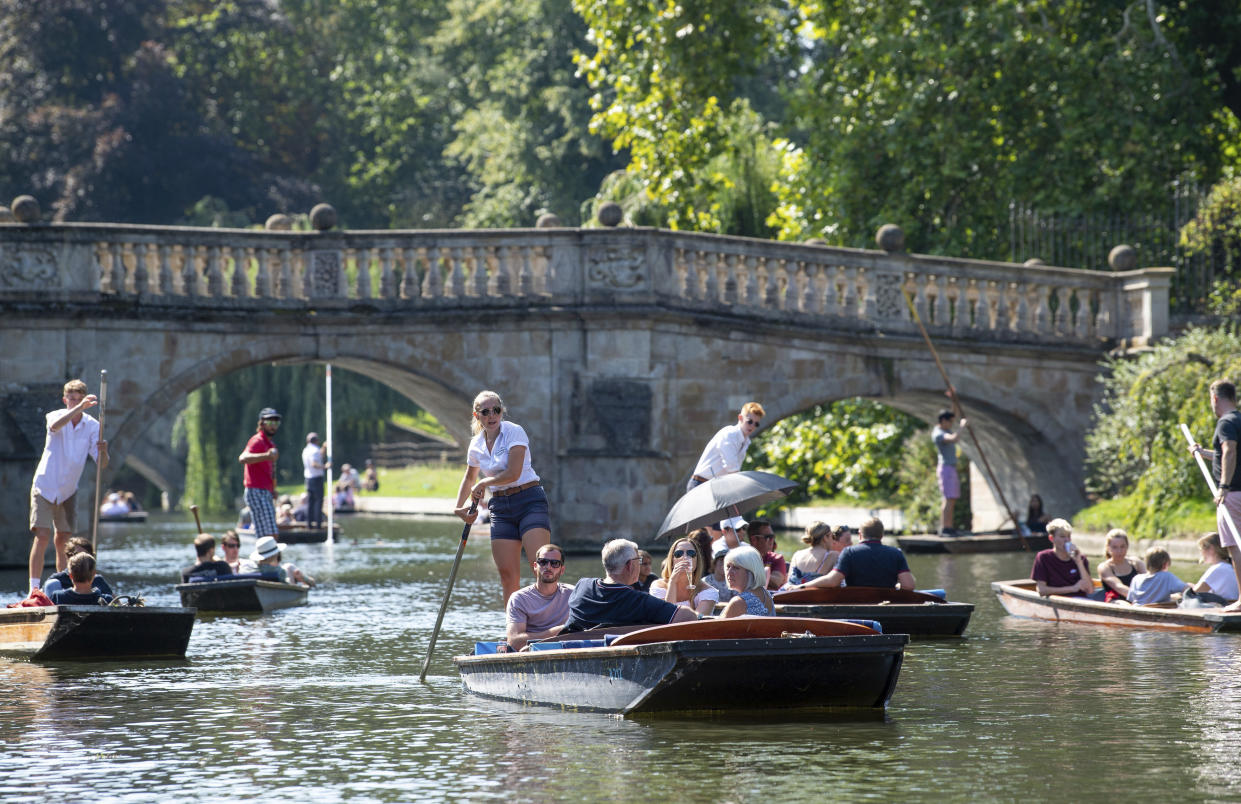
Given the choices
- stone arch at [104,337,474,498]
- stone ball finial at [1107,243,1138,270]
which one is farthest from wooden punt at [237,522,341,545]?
stone ball finial at [1107,243,1138,270]

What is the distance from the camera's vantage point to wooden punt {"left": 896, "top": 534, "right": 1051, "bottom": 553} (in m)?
20.6

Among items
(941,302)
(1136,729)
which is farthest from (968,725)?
(941,302)

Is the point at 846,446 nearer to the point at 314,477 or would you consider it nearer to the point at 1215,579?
the point at 314,477

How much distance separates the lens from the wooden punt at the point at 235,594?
14078 mm

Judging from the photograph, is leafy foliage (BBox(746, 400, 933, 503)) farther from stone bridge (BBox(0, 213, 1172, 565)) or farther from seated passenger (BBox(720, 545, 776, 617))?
seated passenger (BBox(720, 545, 776, 617))

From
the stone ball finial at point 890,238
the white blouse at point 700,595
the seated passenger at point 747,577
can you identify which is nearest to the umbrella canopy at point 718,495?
the white blouse at point 700,595

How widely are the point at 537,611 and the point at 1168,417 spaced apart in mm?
11682

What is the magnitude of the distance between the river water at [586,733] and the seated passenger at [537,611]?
360 mm

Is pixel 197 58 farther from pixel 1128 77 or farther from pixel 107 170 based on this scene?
pixel 1128 77

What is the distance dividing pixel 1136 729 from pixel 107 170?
111 ft

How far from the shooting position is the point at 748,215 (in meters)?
29.2

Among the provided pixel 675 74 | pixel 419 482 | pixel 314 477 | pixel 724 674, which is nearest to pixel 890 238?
pixel 675 74

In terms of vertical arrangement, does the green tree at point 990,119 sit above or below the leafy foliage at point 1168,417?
above

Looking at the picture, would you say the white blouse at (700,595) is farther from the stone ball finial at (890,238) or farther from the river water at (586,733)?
the stone ball finial at (890,238)
